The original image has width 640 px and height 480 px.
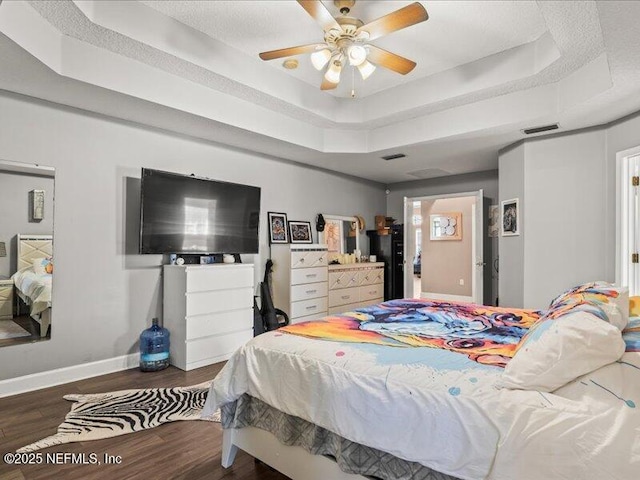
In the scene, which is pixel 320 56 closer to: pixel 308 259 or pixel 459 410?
pixel 459 410

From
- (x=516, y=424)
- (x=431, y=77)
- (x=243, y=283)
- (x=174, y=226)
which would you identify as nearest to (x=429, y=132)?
(x=431, y=77)

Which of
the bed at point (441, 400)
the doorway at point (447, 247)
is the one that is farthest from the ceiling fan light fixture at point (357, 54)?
the doorway at point (447, 247)

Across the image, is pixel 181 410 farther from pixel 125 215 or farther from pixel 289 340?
pixel 125 215

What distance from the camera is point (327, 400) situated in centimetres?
156

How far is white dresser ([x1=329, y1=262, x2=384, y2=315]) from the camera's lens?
535 cm

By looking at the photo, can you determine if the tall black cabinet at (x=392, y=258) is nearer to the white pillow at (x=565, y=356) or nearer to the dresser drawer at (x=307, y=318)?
the dresser drawer at (x=307, y=318)

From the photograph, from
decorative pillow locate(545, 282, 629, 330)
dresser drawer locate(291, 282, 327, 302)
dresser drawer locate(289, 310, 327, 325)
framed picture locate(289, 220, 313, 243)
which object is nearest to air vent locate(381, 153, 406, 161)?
framed picture locate(289, 220, 313, 243)

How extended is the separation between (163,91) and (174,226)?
1.26 m

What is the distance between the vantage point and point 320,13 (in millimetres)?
2252

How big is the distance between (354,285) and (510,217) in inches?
91.9

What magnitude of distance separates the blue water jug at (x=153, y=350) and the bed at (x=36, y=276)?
2.53 feet

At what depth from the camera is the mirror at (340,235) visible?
5.86 meters

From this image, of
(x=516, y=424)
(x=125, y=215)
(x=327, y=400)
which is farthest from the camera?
(x=125, y=215)

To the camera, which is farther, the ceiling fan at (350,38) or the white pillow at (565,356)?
the ceiling fan at (350,38)
